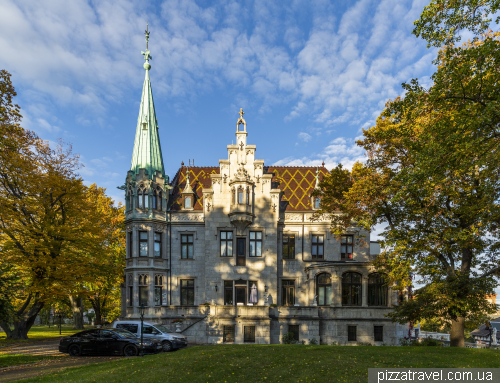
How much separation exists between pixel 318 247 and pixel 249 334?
9.78 meters

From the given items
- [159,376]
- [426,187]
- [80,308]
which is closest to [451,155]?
[426,187]

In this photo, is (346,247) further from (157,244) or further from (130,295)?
(130,295)

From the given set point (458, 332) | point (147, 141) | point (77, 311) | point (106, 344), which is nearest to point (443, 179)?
point (458, 332)

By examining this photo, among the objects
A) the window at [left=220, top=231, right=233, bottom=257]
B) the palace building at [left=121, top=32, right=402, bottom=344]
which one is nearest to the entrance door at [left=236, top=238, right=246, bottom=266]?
the palace building at [left=121, top=32, right=402, bottom=344]

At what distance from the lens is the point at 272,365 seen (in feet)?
45.6

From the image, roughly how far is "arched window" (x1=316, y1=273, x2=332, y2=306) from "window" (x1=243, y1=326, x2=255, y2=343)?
6488 millimetres

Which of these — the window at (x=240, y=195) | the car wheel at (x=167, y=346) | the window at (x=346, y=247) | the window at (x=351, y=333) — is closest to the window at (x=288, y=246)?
the window at (x=346, y=247)

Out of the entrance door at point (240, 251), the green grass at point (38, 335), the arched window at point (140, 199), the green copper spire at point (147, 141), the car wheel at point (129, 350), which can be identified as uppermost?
the green copper spire at point (147, 141)

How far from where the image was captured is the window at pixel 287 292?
30.9 meters

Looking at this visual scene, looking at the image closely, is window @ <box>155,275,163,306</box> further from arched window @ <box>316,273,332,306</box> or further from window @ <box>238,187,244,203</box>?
arched window @ <box>316,273,332,306</box>

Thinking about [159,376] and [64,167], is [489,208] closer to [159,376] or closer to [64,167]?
[159,376]

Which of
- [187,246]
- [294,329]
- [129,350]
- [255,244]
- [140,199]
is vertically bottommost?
[294,329]

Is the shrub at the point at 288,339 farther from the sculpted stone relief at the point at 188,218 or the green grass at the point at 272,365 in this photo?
the sculpted stone relief at the point at 188,218

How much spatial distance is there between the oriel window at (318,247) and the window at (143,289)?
49.4 ft
